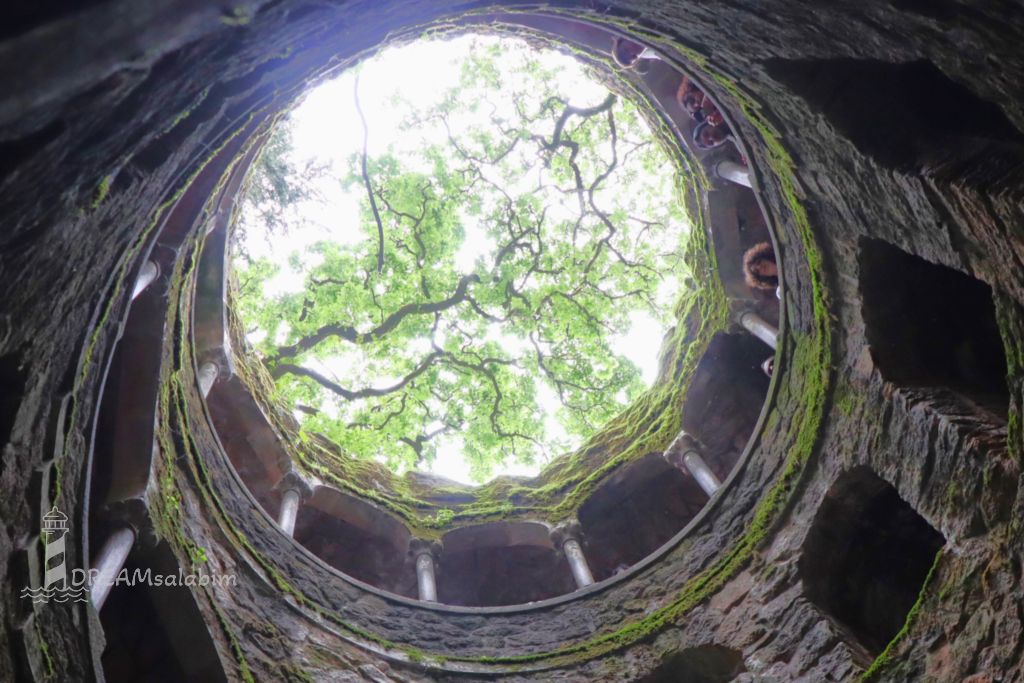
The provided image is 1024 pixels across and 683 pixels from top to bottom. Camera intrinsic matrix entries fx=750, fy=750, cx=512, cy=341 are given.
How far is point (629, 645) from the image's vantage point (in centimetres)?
771

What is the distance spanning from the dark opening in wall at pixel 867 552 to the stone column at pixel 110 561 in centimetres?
576

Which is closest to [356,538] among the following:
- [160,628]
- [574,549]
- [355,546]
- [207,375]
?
[355,546]

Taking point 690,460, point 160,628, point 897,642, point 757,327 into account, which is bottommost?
point 897,642

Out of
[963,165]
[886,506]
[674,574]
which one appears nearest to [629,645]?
[674,574]

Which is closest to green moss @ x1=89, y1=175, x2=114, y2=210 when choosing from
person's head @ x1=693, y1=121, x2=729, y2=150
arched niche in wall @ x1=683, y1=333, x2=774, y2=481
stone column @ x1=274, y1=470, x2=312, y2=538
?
person's head @ x1=693, y1=121, x2=729, y2=150

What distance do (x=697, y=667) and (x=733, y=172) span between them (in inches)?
224

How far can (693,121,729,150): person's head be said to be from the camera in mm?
8570

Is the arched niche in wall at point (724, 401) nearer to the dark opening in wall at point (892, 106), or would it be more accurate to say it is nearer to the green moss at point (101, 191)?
the dark opening in wall at point (892, 106)

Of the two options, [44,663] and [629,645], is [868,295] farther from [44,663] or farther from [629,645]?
[44,663]

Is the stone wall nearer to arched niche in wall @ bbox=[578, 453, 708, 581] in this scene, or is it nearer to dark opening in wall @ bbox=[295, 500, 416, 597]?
dark opening in wall @ bbox=[295, 500, 416, 597]

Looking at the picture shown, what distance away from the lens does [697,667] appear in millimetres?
7355

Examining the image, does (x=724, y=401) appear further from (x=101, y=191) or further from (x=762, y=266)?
(x=101, y=191)

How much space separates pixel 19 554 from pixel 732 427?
948 centimetres

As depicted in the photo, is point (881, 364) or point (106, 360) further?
point (881, 364)
